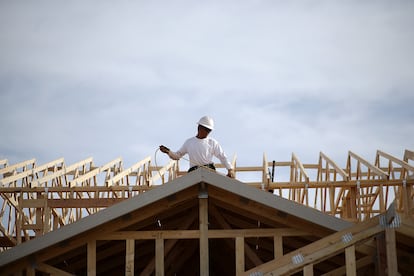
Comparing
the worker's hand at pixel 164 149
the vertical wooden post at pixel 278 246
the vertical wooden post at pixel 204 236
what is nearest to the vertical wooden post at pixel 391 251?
the vertical wooden post at pixel 278 246

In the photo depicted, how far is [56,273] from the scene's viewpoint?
503 inches

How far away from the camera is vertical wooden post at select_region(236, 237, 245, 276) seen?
12602 mm

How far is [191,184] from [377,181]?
7.32m

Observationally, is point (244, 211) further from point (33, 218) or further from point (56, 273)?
point (33, 218)

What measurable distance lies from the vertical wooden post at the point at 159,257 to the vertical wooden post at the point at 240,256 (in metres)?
1.29

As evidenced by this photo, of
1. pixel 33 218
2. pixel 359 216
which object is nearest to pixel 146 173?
pixel 33 218

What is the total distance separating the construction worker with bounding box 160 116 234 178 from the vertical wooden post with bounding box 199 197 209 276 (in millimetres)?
1255

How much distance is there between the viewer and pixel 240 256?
42.0 ft

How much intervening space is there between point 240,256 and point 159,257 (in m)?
1.39

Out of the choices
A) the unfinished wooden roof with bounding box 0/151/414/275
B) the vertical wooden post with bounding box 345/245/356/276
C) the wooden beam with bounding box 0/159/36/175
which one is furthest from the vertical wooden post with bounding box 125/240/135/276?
the wooden beam with bounding box 0/159/36/175

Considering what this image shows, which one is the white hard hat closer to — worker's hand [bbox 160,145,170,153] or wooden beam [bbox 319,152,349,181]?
worker's hand [bbox 160,145,170,153]

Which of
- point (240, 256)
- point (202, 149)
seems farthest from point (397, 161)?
point (240, 256)

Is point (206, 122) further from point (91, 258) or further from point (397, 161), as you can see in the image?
point (397, 161)

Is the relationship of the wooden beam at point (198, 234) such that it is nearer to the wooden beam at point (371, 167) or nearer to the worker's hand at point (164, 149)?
the worker's hand at point (164, 149)
